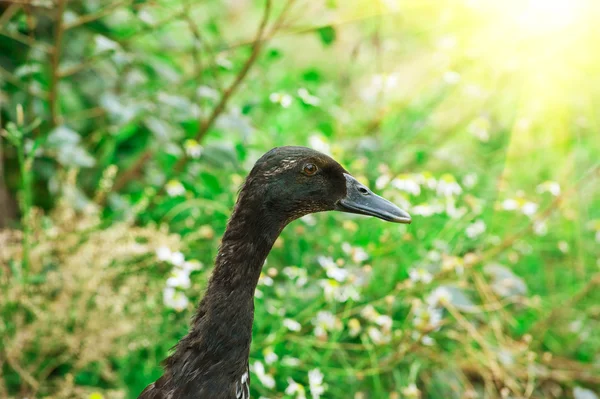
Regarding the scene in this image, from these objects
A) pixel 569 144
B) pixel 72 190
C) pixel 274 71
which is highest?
pixel 72 190

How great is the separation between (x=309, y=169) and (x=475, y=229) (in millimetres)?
1391

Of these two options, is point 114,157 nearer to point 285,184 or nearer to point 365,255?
point 365,255

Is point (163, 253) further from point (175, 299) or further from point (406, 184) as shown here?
point (406, 184)

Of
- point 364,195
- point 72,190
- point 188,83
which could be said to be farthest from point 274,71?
point 364,195

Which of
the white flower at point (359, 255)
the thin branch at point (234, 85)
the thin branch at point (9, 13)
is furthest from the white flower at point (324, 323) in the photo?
the thin branch at point (9, 13)

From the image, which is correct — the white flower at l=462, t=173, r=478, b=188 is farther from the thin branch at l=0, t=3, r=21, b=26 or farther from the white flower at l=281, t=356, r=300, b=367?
the thin branch at l=0, t=3, r=21, b=26

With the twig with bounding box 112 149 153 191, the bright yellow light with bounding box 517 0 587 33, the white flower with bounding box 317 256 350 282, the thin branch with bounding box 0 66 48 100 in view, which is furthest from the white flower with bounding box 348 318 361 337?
the bright yellow light with bounding box 517 0 587 33

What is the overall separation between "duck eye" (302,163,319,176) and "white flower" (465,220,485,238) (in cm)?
131

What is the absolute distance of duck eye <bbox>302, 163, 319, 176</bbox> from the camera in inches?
87.4

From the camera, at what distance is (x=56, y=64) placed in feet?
10.8

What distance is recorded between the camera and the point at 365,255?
2.99 metres

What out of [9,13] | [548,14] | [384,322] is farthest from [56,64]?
[548,14]

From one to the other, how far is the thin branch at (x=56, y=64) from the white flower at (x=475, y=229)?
6.33 ft

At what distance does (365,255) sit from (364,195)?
754 millimetres
